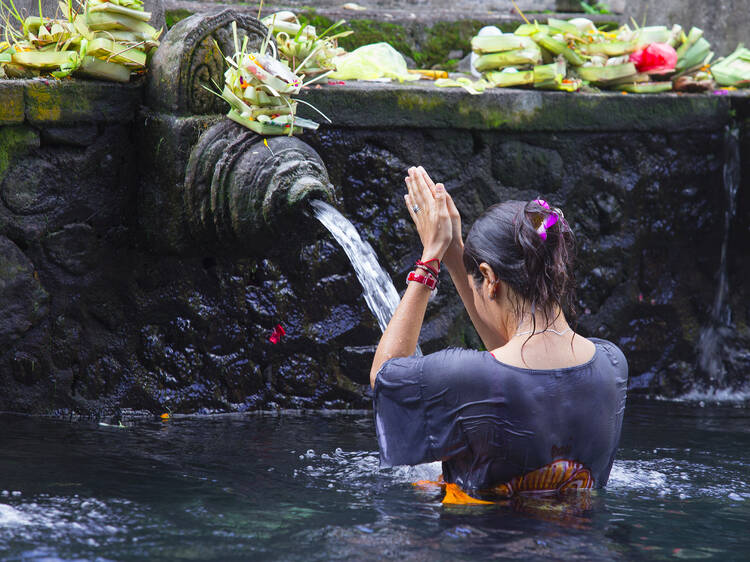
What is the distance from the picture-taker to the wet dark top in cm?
279

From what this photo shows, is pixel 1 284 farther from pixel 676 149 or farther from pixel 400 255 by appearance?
pixel 676 149

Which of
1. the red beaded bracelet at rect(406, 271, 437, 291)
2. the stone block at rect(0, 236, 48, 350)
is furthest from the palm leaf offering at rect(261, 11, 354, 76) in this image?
the red beaded bracelet at rect(406, 271, 437, 291)

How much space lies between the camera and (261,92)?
4.04 metres

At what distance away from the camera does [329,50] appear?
463cm

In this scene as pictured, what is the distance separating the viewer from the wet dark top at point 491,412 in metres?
2.79

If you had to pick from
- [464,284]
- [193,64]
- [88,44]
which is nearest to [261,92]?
[193,64]

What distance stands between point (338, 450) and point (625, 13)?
14.5 feet

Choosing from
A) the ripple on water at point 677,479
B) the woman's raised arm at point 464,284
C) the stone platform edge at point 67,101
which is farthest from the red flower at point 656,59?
the stone platform edge at point 67,101

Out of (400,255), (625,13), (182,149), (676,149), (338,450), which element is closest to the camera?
(338,450)

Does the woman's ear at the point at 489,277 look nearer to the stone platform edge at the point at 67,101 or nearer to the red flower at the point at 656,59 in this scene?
the stone platform edge at the point at 67,101

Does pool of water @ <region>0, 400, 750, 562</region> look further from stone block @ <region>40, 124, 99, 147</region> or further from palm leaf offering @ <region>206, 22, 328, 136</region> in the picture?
palm leaf offering @ <region>206, 22, 328, 136</region>

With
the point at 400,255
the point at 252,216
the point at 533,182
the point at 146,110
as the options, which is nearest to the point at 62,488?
the point at 252,216

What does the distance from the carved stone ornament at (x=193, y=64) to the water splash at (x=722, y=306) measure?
9.39 feet

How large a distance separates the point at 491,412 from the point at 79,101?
2.34 meters
